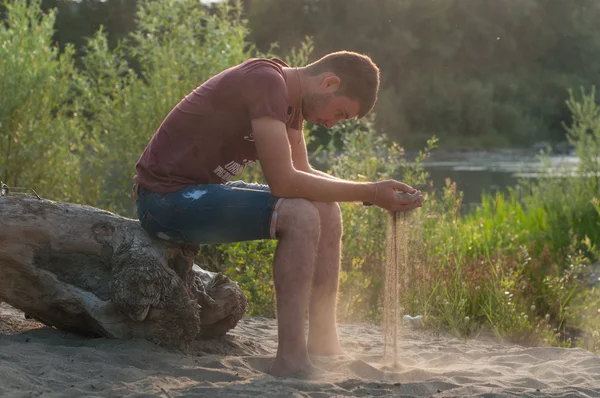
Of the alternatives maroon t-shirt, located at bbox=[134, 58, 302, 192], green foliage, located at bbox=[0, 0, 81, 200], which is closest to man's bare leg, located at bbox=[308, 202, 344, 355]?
maroon t-shirt, located at bbox=[134, 58, 302, 192]

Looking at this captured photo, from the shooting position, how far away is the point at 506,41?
133 ft

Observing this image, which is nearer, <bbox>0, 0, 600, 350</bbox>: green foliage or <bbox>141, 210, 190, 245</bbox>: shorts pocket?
<bbox>141, 210, 190, 245</bbox>: shorts pocket

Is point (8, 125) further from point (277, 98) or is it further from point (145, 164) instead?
point (277, 98)

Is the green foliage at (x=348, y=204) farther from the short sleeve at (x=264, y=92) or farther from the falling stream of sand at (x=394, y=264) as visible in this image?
the short sleeve at (x=264, y=92)

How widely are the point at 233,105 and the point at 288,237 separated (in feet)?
2.19

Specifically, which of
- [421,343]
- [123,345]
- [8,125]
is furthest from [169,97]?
[123,345]

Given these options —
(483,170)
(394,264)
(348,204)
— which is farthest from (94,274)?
(483,170)

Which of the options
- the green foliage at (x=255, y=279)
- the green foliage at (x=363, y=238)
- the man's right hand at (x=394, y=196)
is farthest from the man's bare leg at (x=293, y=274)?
the green foliage at (x=363, y=238)

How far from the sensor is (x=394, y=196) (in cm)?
396

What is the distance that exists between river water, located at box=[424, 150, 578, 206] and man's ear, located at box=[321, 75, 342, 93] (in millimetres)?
7257

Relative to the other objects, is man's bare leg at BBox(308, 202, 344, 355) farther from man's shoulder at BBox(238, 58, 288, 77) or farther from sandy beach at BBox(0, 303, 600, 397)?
man's shoulder at BBox(238, 58, 288, 77)

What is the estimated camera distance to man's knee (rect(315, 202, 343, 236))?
4.27 metres

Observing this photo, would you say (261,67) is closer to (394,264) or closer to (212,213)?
(212,213)

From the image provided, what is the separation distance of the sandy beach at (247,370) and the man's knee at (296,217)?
0.66 meters
